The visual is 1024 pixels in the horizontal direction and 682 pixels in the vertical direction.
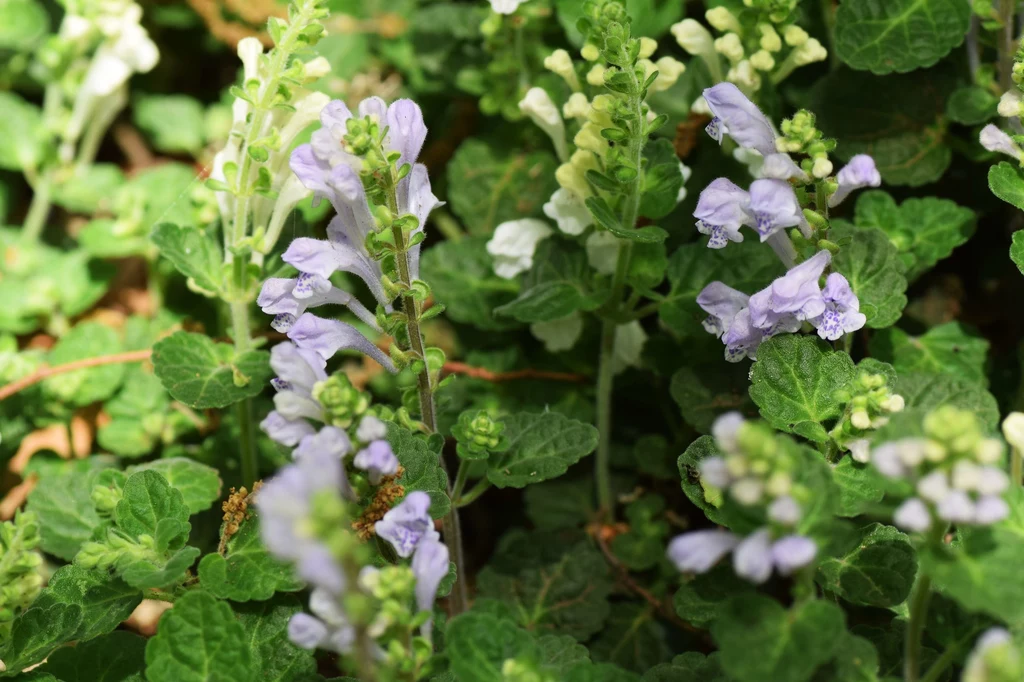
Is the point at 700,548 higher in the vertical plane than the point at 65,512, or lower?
higher

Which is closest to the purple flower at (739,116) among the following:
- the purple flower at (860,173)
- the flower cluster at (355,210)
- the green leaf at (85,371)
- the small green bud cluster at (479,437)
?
the purple flower at (860,173)

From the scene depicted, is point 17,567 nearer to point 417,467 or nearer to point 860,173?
point 417,467

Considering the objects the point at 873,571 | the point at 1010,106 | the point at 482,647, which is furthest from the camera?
the point at 1010,106

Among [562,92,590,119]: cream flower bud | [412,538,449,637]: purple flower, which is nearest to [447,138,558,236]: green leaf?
[562,92,590,119]: cream flower bud

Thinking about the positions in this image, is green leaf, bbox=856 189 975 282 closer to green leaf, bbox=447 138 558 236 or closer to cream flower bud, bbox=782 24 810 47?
cream flower bud, bbox=782 24 810 47

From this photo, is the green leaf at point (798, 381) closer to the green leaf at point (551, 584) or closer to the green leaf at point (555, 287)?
the green leaf at point (555, 287)

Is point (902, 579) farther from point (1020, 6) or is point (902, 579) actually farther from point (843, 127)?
point (1020, 6)

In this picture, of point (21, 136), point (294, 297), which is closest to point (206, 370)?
point (294, 297)
